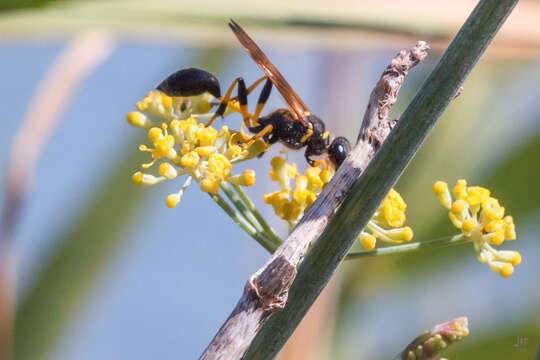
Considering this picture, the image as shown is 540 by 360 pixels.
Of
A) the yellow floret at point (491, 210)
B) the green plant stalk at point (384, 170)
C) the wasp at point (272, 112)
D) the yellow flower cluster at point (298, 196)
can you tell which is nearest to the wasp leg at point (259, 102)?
the wasp at point (272, 112)

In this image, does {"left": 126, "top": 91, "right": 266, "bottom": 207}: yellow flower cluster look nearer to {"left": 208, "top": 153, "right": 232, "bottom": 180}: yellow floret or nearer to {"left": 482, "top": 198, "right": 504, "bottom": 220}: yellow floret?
{"left": 208, "top": 153, "right": 232, "bottom": 180}: yellow floret

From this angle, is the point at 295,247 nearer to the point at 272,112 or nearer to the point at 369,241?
the point at 369,241

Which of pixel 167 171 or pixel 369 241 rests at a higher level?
pixel 167 171

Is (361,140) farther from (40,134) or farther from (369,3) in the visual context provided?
(40,134)

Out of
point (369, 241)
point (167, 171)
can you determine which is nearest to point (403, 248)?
point (369, 241)

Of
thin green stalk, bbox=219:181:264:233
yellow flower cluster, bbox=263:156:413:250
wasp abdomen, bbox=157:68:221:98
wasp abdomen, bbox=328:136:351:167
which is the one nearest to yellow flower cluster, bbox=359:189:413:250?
yellow flower cluster, bbox=263:156:413:250
